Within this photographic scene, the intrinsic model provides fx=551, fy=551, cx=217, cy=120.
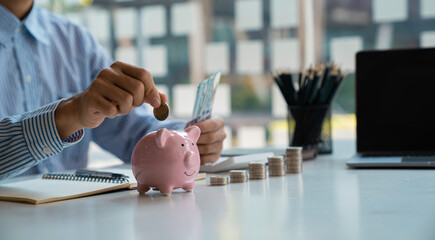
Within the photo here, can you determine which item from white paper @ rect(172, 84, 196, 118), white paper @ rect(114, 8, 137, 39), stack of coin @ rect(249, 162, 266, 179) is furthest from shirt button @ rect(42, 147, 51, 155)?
white paper @ rect(114, 8, 137, 39)

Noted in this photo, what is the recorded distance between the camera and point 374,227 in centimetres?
72

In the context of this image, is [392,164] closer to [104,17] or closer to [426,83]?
[426,83]

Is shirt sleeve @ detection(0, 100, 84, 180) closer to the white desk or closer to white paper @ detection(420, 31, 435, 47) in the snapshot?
the white desk

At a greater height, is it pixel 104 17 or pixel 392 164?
pixel 104 17

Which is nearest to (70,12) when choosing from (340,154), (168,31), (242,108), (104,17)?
(104,17)

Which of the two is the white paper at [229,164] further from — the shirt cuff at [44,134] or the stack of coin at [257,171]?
the shirt cuff at [44,134]

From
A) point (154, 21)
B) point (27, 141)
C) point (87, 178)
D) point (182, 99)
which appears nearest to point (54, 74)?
point (27, 141)

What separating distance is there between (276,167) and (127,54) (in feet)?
10.8

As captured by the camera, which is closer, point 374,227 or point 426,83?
point 374,227

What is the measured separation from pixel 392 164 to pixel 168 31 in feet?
10.1

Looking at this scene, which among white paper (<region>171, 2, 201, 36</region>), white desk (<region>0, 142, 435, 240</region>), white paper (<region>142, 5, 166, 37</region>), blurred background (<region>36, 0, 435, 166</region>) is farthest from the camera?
white paper (<region>142, 5, 166, 37</region>)

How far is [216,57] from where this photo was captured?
4.00 metres

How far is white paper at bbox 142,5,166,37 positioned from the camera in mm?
4164

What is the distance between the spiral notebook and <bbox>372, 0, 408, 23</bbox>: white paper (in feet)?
8.62
